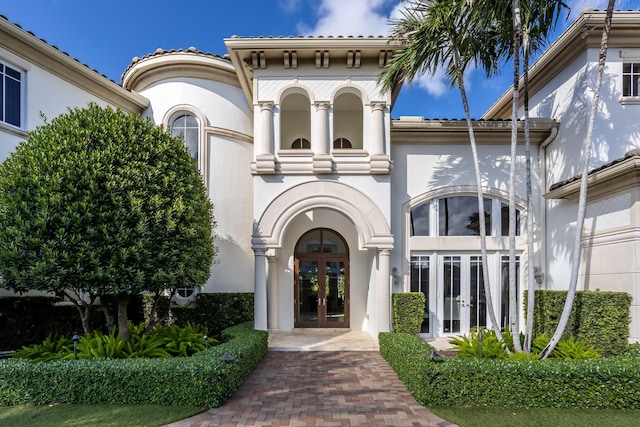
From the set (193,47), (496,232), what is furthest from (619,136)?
(193,47)

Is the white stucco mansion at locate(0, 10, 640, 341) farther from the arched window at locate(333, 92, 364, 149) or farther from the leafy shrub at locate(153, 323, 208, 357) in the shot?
the leafy shrub at locate(153, 323, 208, 357)

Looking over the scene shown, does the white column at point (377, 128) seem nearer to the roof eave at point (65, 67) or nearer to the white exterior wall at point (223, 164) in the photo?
the white exterior wall at point (223, 164)

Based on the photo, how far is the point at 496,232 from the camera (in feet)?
38.1

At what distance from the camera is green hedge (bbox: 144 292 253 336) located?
1162 cm

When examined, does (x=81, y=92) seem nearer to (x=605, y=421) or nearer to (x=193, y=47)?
(x=193, y=47)

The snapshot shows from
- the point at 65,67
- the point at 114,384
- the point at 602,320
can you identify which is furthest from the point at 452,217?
the point at 65,67

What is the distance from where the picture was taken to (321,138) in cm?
1096

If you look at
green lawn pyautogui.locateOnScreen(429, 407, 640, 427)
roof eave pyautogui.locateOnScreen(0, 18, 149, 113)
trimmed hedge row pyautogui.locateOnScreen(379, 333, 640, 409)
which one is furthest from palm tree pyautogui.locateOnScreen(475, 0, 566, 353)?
roof eave pyautogui.locateOnScreen(0, 18, 149, 113)

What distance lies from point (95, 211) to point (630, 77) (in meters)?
13.6

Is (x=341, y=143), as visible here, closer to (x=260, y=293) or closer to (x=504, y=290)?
(x=260, y=293)

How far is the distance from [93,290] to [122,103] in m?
7.53

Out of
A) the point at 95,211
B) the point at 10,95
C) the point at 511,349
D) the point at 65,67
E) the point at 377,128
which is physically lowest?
the point at 511,349

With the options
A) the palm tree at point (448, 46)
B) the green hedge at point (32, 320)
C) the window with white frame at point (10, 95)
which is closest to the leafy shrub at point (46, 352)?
the green hedge at point (32, 320)

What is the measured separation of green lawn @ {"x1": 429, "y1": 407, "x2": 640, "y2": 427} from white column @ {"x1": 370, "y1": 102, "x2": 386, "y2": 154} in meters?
6.89
